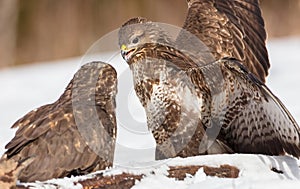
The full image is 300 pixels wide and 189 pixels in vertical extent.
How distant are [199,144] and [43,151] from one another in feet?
3.53

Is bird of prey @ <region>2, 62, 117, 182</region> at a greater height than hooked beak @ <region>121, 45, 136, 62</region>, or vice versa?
hooked beak @ <region>121, 45, 136, 62</region>

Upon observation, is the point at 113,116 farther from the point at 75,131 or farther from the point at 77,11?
the point at 77,11

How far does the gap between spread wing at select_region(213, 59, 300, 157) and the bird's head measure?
1.83 feet

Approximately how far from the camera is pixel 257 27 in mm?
6641

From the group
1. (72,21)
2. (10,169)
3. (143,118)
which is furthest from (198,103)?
(72,21)

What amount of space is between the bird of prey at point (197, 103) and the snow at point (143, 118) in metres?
0.24

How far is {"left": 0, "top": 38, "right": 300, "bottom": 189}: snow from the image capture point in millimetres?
4680

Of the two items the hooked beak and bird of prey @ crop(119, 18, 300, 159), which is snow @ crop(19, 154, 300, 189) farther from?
the hooked beak

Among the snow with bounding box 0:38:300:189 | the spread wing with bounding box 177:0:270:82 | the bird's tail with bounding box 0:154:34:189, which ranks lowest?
the snow with bounding box 0:38:300:189

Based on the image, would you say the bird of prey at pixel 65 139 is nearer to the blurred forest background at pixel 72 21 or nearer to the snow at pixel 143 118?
the snow at pixel 143 118

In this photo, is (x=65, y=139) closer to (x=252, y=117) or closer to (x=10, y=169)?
(x=10, y=169)

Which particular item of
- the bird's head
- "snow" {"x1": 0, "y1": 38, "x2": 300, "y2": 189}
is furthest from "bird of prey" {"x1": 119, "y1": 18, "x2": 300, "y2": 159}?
"snow" {"x1": 0, "y1": 38, "x2": 300, "y2": 189}

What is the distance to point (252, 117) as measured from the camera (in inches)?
214

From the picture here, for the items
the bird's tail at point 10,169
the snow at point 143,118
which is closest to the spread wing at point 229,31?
the snow at point 143,118
